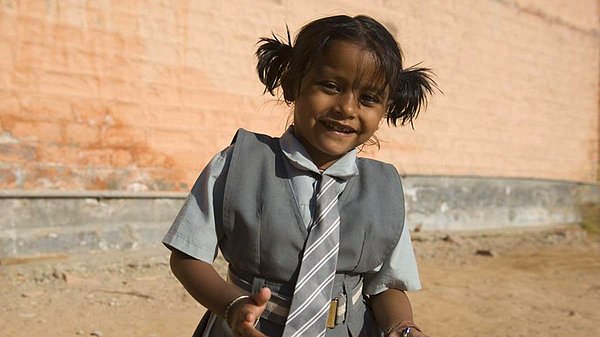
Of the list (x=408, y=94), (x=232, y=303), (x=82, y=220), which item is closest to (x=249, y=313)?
(x=232, y=303)

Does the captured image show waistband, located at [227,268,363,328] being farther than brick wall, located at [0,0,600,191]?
No

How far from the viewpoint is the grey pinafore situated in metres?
1.38

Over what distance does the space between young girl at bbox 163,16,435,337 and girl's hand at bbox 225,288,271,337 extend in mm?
18

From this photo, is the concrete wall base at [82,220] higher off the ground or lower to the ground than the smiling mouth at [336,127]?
lower

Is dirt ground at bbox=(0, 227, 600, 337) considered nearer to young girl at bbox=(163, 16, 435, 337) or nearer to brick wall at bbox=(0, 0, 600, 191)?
brick wall at bbox=(0, 0, 600, 191)

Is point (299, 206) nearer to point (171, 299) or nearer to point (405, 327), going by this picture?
point (405, 327)

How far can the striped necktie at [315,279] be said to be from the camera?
4.52 feet

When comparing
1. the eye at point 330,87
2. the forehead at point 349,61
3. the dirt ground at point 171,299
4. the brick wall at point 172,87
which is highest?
the forehead at point 349,61

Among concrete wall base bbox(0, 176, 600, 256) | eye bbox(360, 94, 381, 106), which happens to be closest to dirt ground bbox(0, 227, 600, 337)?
concrete wall base bbox(0, 176, 600, 256)

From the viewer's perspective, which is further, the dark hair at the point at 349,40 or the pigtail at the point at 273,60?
the pigtail at the point at 273,60

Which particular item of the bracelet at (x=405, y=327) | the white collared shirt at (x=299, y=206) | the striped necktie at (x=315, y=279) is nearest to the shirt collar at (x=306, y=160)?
the white collared shirt at (x=299, y=206)

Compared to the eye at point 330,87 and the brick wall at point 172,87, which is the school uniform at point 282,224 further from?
the brick wall at point 172,87

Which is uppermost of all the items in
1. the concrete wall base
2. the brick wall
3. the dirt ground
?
the brick wall

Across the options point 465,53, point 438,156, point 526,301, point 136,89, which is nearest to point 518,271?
point 526,301
